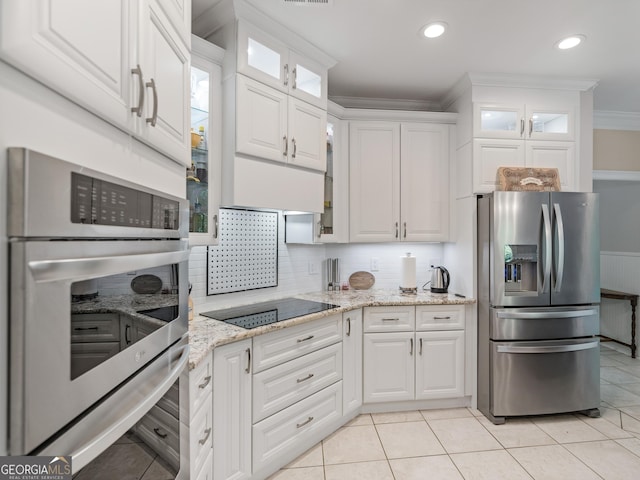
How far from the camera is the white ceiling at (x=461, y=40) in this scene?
6.81 ft

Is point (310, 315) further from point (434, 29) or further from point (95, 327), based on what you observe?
point (434, 29)

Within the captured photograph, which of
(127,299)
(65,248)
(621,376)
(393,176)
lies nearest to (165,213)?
(127,299)

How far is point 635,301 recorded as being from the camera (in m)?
4.21

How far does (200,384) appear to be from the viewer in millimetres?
1479

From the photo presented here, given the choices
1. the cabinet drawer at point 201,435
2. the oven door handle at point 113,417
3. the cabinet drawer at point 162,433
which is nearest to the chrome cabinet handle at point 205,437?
the cabinet drawer at point 201,435

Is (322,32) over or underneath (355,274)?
over

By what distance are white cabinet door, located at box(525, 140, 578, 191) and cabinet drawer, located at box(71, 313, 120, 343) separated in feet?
10.7

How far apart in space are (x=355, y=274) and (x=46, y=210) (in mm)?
3039

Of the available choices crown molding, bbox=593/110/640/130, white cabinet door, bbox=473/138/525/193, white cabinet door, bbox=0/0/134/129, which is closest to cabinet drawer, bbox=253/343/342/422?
white cabinet door, bbox=0/0/134/129

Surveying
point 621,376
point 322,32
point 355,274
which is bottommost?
point 621,376

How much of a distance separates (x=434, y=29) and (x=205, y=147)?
1650 millimetres

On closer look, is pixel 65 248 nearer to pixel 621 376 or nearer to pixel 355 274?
pixel 355 274

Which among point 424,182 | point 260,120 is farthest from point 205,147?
point 424,182

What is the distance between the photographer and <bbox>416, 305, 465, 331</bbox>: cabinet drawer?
2904 millimetres
